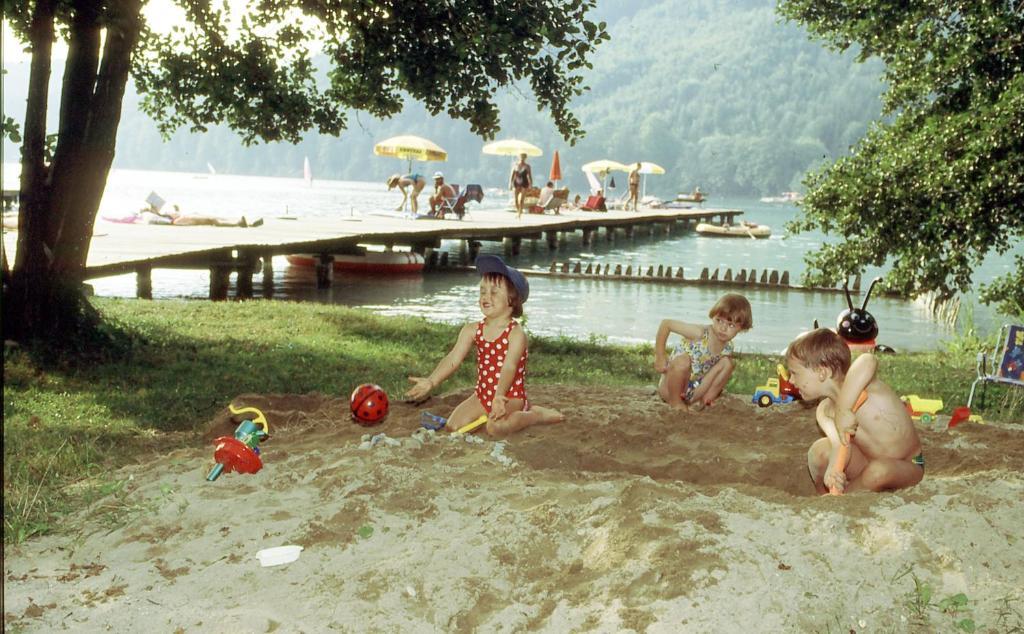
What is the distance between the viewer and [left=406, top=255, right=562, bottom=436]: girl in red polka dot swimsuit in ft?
19.1

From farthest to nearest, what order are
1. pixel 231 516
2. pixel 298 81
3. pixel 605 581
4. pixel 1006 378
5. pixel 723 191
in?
pixel 723 191 < pixel 298 81 < pixel 1006 378 < pixel 231 516 < pixel 605 581

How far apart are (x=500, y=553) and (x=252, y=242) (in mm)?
15215

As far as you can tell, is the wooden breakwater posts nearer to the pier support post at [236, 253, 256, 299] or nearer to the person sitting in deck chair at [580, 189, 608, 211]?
the pier support post at [236, 253, 256, 299]

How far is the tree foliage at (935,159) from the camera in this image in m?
9.14

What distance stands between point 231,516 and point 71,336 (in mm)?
5404

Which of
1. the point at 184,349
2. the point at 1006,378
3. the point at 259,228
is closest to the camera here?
the point at 1006,378

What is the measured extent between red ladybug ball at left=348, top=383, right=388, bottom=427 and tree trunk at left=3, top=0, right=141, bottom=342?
4.27 m

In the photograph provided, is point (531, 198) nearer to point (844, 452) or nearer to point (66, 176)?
point (66, 176)

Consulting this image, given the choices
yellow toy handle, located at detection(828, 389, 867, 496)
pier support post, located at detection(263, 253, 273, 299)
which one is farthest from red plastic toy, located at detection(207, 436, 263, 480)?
pier support post, located at detection(263, 253, 273, 299)

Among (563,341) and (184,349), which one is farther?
(563,341)

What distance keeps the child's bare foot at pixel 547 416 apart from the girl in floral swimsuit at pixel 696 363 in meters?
0.97

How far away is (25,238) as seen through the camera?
8.73 metres

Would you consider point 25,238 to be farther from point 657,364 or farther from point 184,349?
point 657,364

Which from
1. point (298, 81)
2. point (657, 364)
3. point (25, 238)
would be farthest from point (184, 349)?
point (657, 364)
